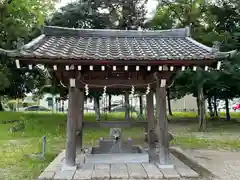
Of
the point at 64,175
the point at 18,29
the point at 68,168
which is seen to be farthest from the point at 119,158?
the point at 18,29

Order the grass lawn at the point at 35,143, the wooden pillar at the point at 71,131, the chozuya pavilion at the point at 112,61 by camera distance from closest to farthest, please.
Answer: the chozuya pavilion at the point at 112,61
the wooden pillar at the point at 71,131
the grass lawn at the point at 35,143

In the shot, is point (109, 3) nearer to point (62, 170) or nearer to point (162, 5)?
point (162, 5)

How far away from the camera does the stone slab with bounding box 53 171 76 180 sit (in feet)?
19.6

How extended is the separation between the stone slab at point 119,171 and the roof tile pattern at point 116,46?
96.1 inches

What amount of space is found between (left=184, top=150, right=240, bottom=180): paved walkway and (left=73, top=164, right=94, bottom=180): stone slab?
2.81m

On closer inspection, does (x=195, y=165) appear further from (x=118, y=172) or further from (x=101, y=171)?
(x=101, y=171)

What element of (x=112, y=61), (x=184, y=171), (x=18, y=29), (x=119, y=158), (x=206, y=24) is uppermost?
(x=206, y=24)

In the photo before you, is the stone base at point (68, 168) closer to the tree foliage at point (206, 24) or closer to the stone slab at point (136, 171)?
the stone slab at point (136, 171)

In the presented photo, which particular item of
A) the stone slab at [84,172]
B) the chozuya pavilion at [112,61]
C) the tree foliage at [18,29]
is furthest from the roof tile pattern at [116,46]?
the tree foliage at [18,29]

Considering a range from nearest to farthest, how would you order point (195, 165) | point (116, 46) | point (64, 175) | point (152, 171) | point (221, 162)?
point (64, 175) < point (152, 171) < point (116, 46) < point (195, 165) < point (221, 162)

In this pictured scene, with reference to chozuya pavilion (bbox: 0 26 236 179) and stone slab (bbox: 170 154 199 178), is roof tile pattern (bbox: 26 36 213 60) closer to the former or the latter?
chozuya pavilion (bbox: 0 26 236 179)

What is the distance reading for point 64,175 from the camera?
6.14 meters

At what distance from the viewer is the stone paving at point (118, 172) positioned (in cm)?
605

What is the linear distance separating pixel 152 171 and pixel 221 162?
2597 millimetres
